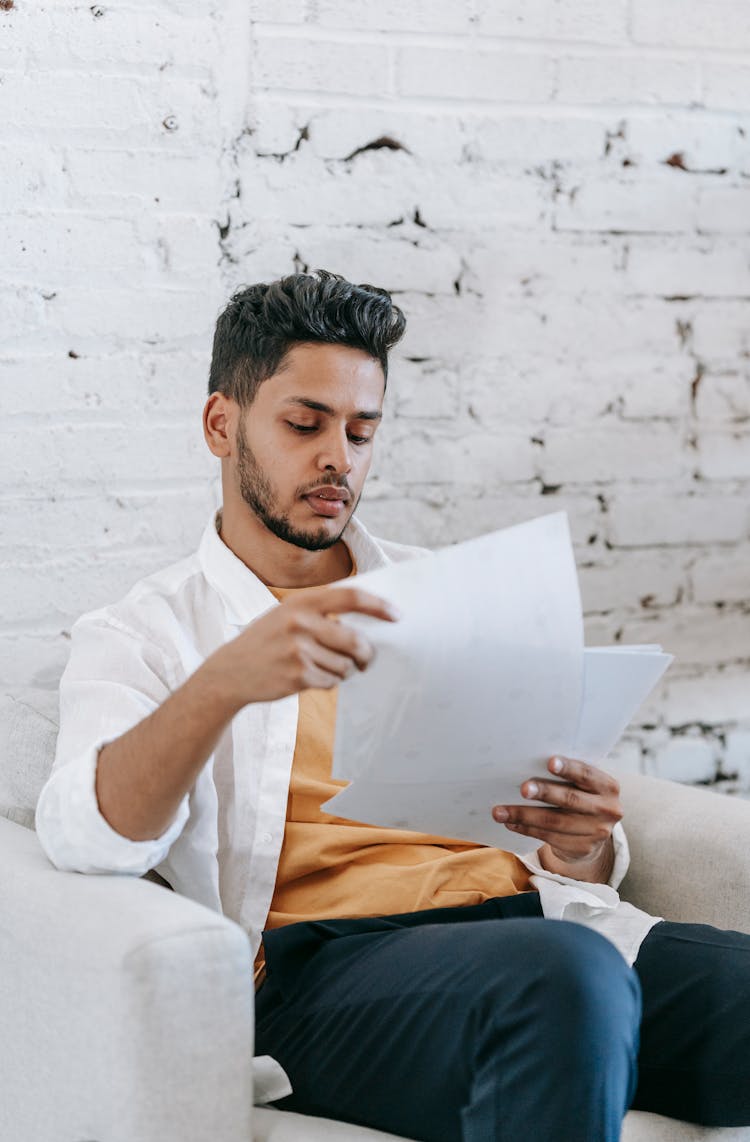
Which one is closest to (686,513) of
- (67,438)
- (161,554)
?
(161,554)

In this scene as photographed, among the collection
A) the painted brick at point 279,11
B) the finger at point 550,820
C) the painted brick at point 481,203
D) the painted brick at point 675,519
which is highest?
the painted brick at point 279,11

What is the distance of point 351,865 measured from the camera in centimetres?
129

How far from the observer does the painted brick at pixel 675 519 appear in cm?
194

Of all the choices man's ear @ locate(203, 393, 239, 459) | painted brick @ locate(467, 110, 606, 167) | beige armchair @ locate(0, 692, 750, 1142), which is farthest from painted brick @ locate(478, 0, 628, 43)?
beige armchair @ locate(0, 692, 750, 1142)

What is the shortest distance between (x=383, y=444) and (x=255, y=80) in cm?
50

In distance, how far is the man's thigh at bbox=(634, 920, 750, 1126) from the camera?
115 centimetres

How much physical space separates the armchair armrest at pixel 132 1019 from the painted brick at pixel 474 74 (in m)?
1.19

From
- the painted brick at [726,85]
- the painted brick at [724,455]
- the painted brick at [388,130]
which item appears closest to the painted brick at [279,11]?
the painted brick at [388,130]

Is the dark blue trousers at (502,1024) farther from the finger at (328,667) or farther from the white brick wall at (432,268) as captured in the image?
the white brick wall at (432,268)

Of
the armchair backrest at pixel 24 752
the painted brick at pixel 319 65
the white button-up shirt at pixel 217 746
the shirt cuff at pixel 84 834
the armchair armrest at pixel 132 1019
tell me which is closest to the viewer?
the armchair armrest at pixel 132 1019

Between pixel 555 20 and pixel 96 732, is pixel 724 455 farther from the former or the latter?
pixel 96 732

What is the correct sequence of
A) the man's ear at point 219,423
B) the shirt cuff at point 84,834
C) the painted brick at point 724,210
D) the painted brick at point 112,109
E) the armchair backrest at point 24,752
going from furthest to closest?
1. the painted brick at point 724,210
2. the painted brick at point 112,109
3. the man's ear at point 219,423
4. the armchair backrest at point 24,752
5. the shirt cuff at point 84,834

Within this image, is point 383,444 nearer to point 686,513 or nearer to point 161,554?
point 161,554

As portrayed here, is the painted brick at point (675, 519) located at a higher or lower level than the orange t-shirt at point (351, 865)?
higher
